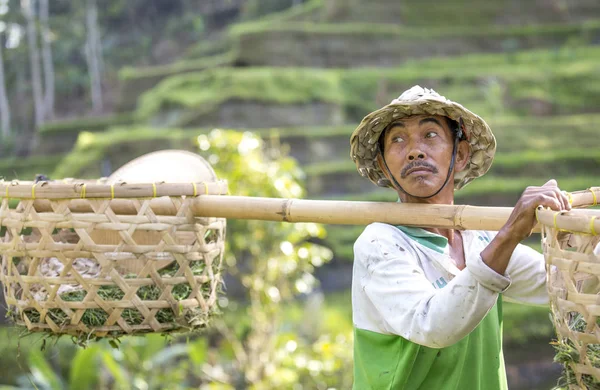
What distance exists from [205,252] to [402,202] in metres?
0.52

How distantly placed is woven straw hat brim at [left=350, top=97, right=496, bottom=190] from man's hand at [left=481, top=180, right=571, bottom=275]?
A: 280mm

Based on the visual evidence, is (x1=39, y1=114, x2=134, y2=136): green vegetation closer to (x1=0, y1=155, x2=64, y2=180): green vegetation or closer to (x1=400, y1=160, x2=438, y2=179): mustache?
(x1=0, y1=155, x2=64, y2=180): green vegetation

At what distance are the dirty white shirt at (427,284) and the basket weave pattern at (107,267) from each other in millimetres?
492

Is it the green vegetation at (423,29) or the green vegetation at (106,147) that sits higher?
the green vegetation at (423,29)

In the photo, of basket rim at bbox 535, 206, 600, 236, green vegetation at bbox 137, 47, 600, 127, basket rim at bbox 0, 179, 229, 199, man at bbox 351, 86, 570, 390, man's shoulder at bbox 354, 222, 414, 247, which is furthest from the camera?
green vegetation at bbox 137, 47, 600, 127

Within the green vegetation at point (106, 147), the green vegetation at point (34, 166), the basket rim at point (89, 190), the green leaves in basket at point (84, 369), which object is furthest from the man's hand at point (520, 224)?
the green vegetation at point (34, 166)

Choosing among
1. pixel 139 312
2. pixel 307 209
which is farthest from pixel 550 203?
pixel 139 312

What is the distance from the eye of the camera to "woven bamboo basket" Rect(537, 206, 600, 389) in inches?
49.6

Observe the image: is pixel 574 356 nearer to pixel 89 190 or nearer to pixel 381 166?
pixel 381 166

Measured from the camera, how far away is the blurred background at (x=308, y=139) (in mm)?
4879

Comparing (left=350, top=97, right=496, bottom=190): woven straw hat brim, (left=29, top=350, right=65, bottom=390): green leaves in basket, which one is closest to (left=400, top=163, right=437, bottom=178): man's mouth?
(left=350, top=97, right=496, bottom=190): woven straw hat brim

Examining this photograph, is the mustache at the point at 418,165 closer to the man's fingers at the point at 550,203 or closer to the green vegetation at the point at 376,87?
the man's fingers at the point at 550,203

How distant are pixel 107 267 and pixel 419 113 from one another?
0.77 metres

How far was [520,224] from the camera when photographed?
1.36 m
